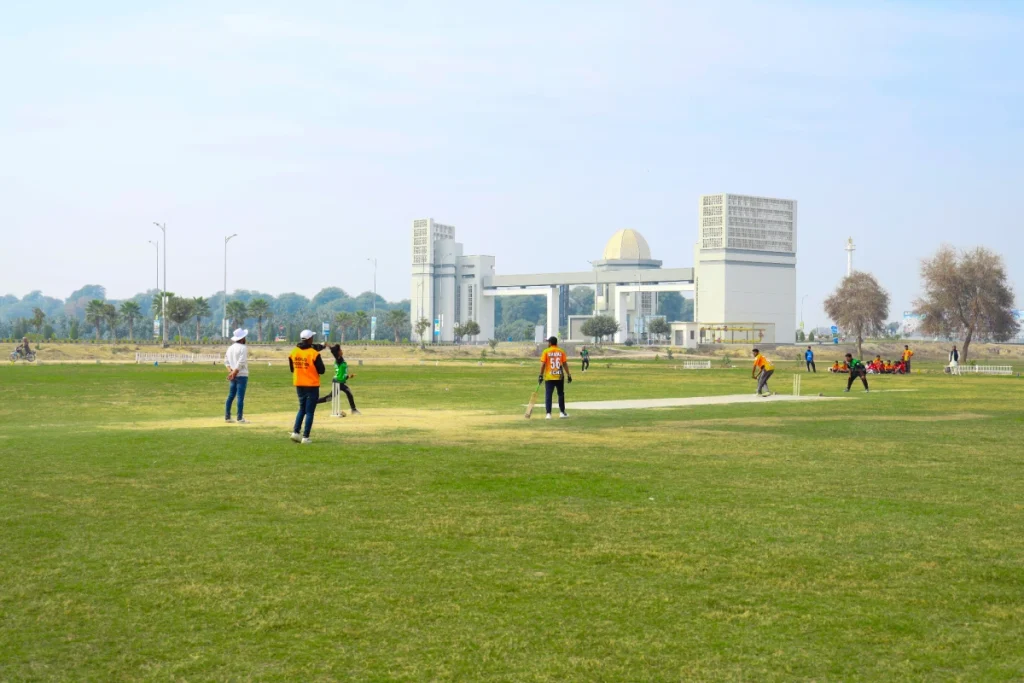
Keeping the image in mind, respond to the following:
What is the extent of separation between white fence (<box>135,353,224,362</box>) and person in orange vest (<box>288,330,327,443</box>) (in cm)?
6160

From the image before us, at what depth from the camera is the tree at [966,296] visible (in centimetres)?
8306

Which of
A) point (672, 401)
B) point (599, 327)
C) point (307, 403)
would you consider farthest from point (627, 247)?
point (307, 403)

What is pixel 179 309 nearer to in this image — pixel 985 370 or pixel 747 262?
pixel 747 262

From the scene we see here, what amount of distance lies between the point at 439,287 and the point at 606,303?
102 ft

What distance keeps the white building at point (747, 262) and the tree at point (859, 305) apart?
3845 centimetres

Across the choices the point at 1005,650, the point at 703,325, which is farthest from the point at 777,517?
the point at 703,325

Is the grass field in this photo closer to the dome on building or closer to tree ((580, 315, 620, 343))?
tree ((580, 315, 620, 343))

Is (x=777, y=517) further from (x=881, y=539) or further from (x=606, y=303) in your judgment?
(x=606, y=303)

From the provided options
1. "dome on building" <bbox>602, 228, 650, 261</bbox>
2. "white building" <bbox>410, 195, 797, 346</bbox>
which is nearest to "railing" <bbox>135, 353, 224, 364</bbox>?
"white building" <bbox>410, 195, 797, 346</bbox>

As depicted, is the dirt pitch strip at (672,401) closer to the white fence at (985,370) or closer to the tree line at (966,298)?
the white fence at (985,370)

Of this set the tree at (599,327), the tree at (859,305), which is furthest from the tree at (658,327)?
the tree at (859,305)

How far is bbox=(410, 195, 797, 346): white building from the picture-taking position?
143875 mm

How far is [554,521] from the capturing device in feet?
33.0

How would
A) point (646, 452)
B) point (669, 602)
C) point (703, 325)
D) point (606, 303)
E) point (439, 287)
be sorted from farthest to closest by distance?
point (439, 287)
point (606, 303)
point (703, 325)
point (646, 452)
point (669, 602)
